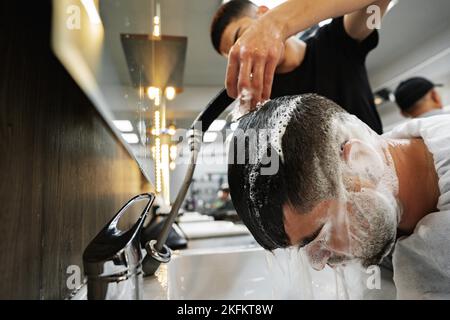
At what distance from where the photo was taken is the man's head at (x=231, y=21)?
92cm

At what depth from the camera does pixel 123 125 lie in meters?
0.60

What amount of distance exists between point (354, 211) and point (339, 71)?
0.66 m

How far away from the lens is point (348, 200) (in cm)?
44

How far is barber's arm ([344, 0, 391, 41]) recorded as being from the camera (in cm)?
82

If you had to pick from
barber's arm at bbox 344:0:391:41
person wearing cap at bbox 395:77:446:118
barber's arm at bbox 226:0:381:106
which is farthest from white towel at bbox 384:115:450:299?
person wearing cap at bbox 395:77:446:118

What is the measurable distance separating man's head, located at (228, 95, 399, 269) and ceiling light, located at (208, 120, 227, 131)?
24 cm

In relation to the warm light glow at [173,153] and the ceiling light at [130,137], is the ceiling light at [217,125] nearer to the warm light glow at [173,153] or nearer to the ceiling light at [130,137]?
the ceiling light at [130,137]

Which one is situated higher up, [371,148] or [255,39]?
[255,39]

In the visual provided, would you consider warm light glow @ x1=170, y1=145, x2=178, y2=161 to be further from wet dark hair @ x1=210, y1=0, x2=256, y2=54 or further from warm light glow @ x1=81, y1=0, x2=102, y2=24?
warm light glow @ x1=81, y1=0, x2=102, y2=24

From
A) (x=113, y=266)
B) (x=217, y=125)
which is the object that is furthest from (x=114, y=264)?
(x=217, y=125)
